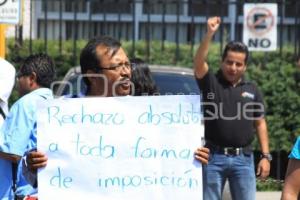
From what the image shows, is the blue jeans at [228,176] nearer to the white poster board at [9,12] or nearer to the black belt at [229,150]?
the black belt at [229,150]

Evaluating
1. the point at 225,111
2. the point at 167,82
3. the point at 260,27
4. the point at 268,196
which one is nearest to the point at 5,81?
the point at 225,111

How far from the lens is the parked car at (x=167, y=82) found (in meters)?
8.66

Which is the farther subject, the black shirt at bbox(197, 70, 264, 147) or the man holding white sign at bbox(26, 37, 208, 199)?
the black shirt at bbox(197, 70, 264, 147)

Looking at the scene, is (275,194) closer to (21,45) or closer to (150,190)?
(21,45)

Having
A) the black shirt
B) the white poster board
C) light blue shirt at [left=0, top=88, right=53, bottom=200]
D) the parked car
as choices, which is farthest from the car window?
light blue shirt at [left=0, top=88, right=53, bottom=200]

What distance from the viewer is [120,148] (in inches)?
149

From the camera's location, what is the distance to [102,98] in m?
3.81

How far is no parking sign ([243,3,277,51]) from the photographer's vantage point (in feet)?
33.4

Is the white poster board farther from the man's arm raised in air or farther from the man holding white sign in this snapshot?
the man holding white sign

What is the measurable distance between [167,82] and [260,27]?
197 centimetres

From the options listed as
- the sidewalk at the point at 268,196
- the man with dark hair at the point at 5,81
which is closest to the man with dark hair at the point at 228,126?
the man with dark hair at the point at 5,81

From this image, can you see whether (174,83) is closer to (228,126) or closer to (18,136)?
(228,126)

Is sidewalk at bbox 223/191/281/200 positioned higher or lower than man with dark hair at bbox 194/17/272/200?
lower

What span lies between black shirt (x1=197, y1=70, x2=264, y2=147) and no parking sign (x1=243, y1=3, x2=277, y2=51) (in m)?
4.06
